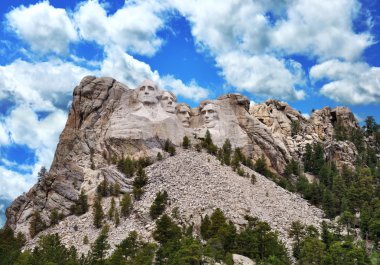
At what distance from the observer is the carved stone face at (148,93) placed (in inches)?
3967

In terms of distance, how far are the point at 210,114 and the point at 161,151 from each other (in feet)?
57.6

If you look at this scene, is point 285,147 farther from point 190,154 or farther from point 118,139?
point 118,139

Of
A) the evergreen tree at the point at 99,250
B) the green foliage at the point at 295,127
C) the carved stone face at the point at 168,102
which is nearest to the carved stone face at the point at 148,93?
the carved stone face at the point at 168,102

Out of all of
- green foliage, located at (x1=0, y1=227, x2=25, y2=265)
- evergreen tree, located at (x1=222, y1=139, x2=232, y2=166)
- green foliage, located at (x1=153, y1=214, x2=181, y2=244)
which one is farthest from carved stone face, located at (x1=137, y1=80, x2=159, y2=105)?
green foliage, located at (x1=153, y1=214, x2=181, y2=244)

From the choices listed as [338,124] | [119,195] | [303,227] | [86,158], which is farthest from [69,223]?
[338,124]

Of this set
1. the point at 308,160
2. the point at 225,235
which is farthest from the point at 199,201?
the point at 308,160

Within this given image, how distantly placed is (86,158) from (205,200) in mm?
24138

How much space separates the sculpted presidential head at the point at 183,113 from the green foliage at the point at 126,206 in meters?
30.8

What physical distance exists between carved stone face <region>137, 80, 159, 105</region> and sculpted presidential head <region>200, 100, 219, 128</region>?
35.7 feet

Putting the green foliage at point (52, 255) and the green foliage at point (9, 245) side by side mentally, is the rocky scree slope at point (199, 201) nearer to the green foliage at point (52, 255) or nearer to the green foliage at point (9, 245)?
the green foliage at point (9, 245)

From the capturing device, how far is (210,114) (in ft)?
355

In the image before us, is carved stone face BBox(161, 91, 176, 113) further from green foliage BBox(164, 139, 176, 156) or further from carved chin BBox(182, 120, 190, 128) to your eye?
green foliage BBox(164, 139, 176, 156)

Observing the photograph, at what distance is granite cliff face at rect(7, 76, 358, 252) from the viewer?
266 ft

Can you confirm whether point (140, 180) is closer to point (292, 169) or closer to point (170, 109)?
point (170, 109)
